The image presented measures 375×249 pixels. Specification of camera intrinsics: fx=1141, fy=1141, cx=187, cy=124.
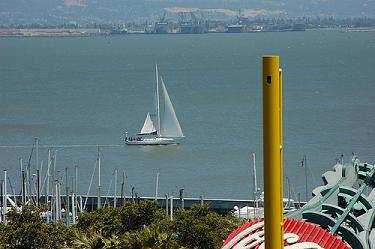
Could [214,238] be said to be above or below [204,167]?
above

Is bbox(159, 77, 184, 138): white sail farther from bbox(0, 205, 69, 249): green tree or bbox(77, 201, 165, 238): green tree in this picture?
bbox(0, 205, 69, 249): green tree

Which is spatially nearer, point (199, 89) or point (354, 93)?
point (354, 93)

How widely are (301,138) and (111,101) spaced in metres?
26.6

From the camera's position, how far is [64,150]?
51500 millimetres

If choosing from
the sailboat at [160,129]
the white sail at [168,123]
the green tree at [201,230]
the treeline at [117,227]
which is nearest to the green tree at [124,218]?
the treeline at [117,227]

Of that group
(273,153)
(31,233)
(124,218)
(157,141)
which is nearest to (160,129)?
(157,141)

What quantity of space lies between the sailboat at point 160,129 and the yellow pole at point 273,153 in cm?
4675

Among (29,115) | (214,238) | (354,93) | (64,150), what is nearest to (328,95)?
(354,93)

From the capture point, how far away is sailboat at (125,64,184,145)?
181 ft

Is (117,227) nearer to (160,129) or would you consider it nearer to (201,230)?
(201,230)

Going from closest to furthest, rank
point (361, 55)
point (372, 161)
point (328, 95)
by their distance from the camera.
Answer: point (372, 161), point (328, 95), point (361, 55)

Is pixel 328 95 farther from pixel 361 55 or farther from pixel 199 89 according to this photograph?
pixel 361 55

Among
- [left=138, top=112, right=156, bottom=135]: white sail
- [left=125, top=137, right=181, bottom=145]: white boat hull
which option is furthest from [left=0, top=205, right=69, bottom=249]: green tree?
[left=138, top=112, right=156, bottom=135]: white sail

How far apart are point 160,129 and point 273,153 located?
50181 mm
